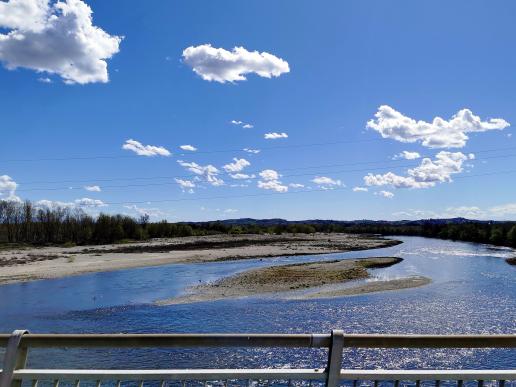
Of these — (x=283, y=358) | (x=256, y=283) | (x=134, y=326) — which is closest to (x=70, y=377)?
(x=283, y=358)

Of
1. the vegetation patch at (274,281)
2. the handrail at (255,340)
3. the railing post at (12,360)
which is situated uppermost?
the handrail at (255,340)

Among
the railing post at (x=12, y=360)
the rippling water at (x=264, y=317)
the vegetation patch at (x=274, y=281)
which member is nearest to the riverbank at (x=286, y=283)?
the vegetation patch at (x=274, y=281)

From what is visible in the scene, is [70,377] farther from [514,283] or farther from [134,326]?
[514,283]

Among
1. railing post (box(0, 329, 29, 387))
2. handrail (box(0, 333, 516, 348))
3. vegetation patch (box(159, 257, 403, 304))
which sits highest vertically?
handrail (box(0, 333, 516, 348))

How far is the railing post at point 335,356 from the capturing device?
3.86 metres

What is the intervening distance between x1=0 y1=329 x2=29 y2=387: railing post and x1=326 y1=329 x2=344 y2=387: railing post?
105 inches

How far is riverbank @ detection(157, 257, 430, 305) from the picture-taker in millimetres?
34469

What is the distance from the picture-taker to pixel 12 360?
3846 mm

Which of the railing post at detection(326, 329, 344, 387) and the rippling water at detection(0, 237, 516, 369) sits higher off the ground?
the railing post at detection(326, 329, 344, 387)

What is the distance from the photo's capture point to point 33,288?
39875 mm

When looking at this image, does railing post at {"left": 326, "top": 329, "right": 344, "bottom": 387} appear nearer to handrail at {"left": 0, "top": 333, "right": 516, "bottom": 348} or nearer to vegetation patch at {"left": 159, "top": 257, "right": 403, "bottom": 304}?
handrail at {"left": 0, "top": 333, "right": 516, "bottom": 348}

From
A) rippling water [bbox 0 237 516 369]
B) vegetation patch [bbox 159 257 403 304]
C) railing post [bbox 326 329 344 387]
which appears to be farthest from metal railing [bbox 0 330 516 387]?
vegetation patch [bbox 159 257 403 304]

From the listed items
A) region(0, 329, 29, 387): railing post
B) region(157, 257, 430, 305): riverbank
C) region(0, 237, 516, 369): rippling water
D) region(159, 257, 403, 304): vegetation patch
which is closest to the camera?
region(0, 329, 29, 387): railing post

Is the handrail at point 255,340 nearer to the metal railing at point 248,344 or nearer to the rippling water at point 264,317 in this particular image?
the metal railing at point 248,344
